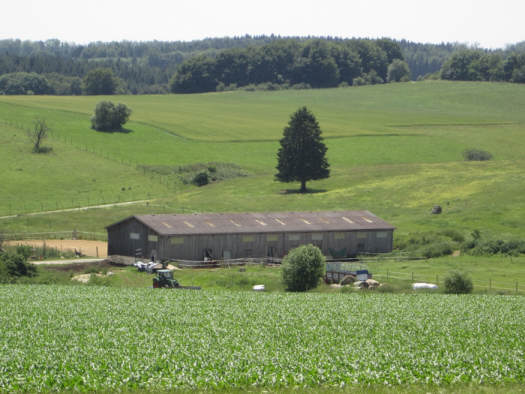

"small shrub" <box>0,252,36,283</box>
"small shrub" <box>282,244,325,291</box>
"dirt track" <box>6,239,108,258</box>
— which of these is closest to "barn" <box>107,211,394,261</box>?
"dirt track" <box>6,239,108,258</box>

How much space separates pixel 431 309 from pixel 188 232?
114 feet

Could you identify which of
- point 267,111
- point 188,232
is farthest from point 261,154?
point 188,232

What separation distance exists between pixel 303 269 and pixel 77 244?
33.5 meters

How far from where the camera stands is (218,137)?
153 meters

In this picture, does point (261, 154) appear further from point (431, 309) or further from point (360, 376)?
point (360, 376)

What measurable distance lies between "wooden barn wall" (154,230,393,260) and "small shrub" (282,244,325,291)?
18.5m

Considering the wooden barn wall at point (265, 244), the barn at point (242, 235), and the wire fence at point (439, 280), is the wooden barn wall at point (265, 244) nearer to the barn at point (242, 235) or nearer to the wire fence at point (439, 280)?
the barn at point (242, 235)

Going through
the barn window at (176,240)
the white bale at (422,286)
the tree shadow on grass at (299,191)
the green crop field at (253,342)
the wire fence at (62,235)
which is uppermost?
the green crop field at (253,342)

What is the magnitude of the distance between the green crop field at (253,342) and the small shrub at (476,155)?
311 ft

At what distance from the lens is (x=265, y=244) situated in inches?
2948

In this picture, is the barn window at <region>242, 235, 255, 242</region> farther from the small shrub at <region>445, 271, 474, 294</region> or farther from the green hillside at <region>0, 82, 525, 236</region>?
the small shrub at <region>445, 271, 474, 294</region>

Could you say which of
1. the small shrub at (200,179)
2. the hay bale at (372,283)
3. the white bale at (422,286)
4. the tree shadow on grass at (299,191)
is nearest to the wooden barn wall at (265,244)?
the hay bale at (372,283)

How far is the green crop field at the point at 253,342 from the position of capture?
26516 mm

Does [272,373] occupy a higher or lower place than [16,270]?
higher
